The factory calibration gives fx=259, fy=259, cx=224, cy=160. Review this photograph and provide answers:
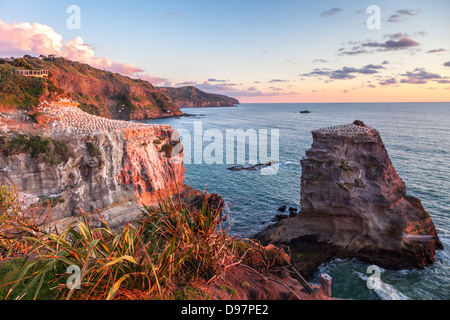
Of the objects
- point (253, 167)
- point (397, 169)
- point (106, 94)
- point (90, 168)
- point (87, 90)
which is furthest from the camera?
point (106, 94)

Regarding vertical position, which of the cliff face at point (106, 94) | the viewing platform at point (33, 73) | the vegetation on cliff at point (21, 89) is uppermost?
the cliff face at point (106, 94)

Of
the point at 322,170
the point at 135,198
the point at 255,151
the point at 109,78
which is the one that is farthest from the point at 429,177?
the point at 109,78

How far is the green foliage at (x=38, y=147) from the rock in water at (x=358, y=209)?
53.8 ft

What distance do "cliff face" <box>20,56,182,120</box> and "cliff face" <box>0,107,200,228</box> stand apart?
5991 centimetres

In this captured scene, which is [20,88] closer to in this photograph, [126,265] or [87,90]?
[126,265]

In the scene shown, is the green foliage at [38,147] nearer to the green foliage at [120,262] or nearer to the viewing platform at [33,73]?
the viewing platform at [33,73]

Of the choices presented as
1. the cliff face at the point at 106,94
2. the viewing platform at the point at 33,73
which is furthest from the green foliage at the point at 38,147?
the cliff face at the point at 106,94

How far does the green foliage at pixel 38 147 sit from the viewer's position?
1664cm

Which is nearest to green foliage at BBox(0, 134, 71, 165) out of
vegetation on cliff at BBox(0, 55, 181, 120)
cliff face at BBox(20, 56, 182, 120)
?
vegetation on cliff at BBox(0, 55, 181, 120)

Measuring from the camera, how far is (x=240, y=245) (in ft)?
26.2

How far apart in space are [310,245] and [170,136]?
1585 cm

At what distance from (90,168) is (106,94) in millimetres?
93639

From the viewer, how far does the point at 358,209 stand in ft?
60.7

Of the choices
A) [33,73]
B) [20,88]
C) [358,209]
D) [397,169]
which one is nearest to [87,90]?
[33,73]
